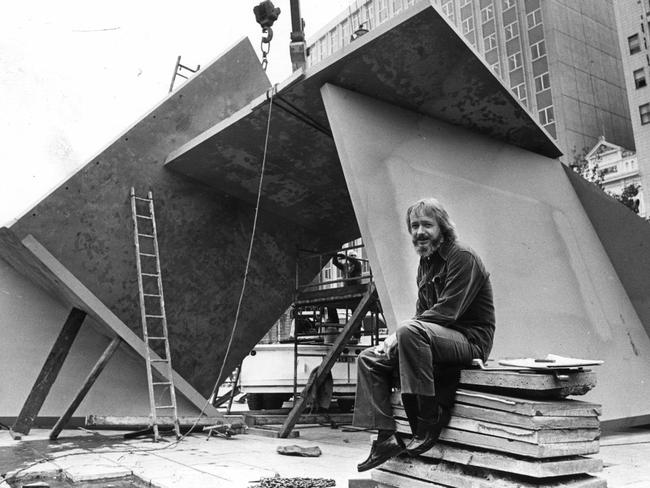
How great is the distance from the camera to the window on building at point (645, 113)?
34.0 metres

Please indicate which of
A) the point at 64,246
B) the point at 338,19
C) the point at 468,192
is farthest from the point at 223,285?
the point at 338,19

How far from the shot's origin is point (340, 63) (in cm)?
640

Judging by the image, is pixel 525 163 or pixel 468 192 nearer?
pixel 468 192

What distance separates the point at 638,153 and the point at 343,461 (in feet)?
113

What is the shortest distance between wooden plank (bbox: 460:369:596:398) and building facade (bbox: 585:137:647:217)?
35.2m

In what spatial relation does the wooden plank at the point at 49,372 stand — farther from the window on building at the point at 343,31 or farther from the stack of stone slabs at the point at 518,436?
the window on building at the point at 343,31

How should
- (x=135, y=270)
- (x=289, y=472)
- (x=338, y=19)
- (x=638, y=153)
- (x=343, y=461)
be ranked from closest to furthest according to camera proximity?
(x=289, y=472) < (x=343, y=461) < (x=135, y=270) < (x=638, y=153) < (x=338, y=19)

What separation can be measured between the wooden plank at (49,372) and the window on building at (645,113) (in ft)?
114

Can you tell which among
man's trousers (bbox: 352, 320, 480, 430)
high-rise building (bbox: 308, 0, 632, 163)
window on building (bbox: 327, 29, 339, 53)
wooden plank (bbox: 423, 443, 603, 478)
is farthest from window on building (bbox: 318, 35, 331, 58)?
wooden plank (bbox: 423, 443, 603, 478)

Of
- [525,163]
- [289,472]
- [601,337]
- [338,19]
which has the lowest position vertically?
[289,472]

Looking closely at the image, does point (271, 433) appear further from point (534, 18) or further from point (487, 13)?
point (487, 13)

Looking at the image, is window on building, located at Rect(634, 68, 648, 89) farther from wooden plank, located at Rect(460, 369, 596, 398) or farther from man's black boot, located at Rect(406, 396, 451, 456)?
man's black boot, located at Rect(406, 396, 451, 456)

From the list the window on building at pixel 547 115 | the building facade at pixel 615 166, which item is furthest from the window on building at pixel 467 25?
the building facade at pixel 615 166

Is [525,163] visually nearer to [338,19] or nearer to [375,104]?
[375,104]
